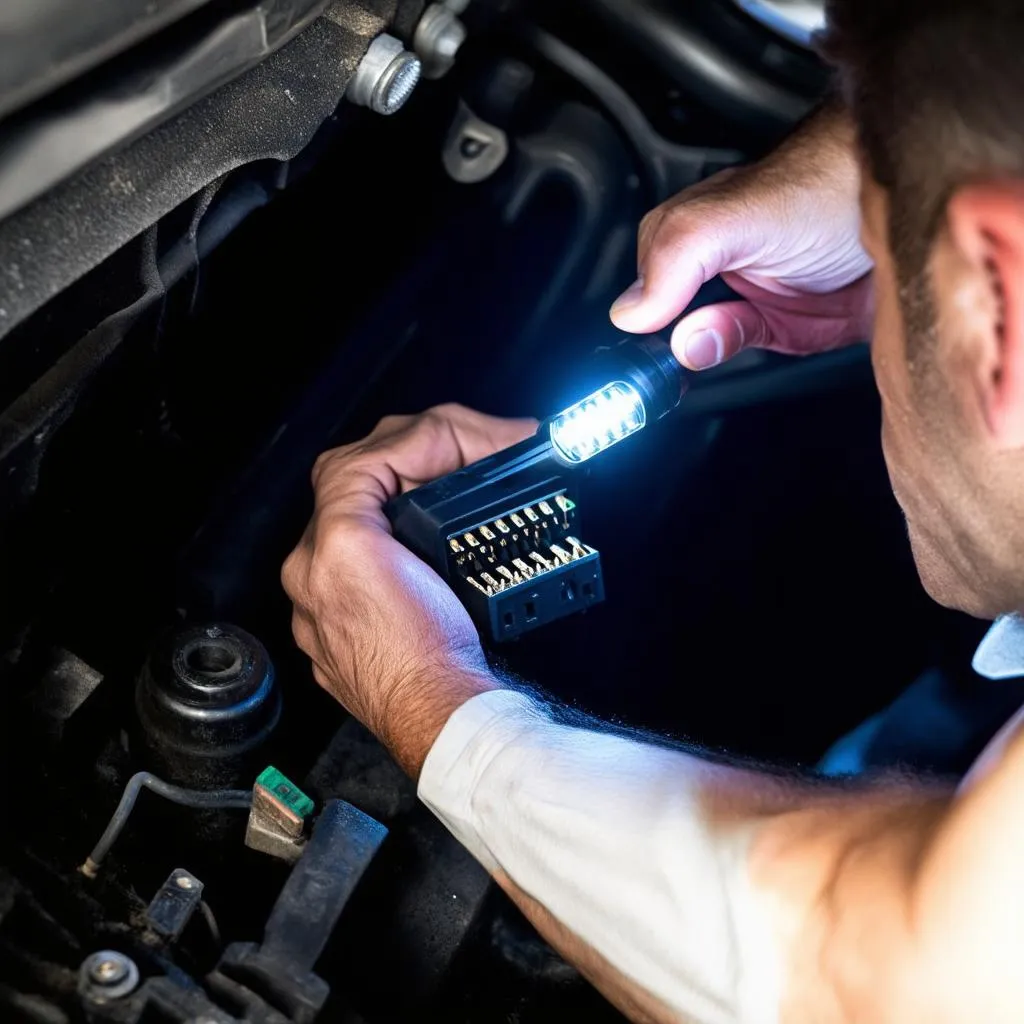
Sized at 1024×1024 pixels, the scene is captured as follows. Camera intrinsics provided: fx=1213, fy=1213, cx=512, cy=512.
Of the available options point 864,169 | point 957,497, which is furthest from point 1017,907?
point 864,169

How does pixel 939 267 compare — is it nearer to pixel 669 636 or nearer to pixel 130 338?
pixel 130 338

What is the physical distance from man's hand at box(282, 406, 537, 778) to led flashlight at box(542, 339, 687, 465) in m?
0.15

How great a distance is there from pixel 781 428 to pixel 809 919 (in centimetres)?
92

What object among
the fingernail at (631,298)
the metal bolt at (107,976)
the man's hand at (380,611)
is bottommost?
the man's hand at (380,611)

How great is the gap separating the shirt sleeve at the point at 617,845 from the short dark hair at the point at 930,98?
13.9 inches

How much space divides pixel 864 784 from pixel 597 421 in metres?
0.35

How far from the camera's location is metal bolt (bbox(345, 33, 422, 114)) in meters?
0.89

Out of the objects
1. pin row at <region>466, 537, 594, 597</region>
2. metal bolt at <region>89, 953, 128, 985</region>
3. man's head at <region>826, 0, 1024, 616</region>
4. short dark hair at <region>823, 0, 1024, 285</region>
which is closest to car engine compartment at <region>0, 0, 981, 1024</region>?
metal bolt at <region>89, 953, 128, 985</region>

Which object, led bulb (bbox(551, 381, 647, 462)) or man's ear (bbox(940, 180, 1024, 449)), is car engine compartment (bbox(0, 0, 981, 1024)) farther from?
man's ear (bbox(940, 180, 1024, 449))

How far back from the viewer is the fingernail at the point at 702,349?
1.04 m

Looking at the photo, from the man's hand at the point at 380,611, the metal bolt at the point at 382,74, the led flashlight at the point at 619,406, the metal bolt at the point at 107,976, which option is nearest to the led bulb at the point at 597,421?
the led flashlight at the point at 619,406

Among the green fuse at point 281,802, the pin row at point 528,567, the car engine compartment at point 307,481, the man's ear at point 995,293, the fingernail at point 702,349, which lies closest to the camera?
the man's ear at point 995,293

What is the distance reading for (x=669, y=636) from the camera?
55.9 inches

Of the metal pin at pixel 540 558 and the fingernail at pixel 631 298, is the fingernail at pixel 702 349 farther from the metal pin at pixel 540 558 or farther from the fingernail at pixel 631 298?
the metal pin at pixel 540 558
